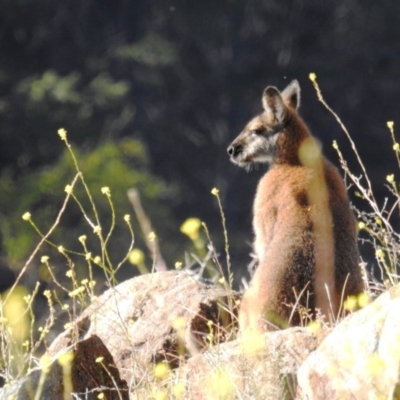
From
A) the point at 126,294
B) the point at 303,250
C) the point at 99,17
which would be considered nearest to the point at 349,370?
the point at 303,250

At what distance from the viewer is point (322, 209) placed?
8250 millimetres

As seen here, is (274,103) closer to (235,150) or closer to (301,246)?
(235,150)

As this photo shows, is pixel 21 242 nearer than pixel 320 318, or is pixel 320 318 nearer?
pixel 320 318

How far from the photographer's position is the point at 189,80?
82.1ft

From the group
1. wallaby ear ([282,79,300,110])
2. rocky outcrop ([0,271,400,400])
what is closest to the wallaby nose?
wallaby ear ([282,79,300,110])

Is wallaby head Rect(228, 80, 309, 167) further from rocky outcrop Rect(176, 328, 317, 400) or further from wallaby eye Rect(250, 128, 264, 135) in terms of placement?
rocky outcrop Rect(176, 328, 317, 400)

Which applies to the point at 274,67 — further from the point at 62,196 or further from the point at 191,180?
the point at 62,196

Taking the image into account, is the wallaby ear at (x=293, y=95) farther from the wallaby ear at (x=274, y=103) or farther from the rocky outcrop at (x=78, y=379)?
the rocky outcrop at (x=78, y=379)

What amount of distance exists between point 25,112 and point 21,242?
8.73ft

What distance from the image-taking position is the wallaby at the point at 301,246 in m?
7.89

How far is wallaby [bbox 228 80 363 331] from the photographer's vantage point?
789 cm

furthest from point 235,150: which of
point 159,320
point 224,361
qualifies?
point 224,361

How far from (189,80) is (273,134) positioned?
50.5ft

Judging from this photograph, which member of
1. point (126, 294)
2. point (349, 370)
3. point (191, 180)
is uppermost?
point (349, 370)
